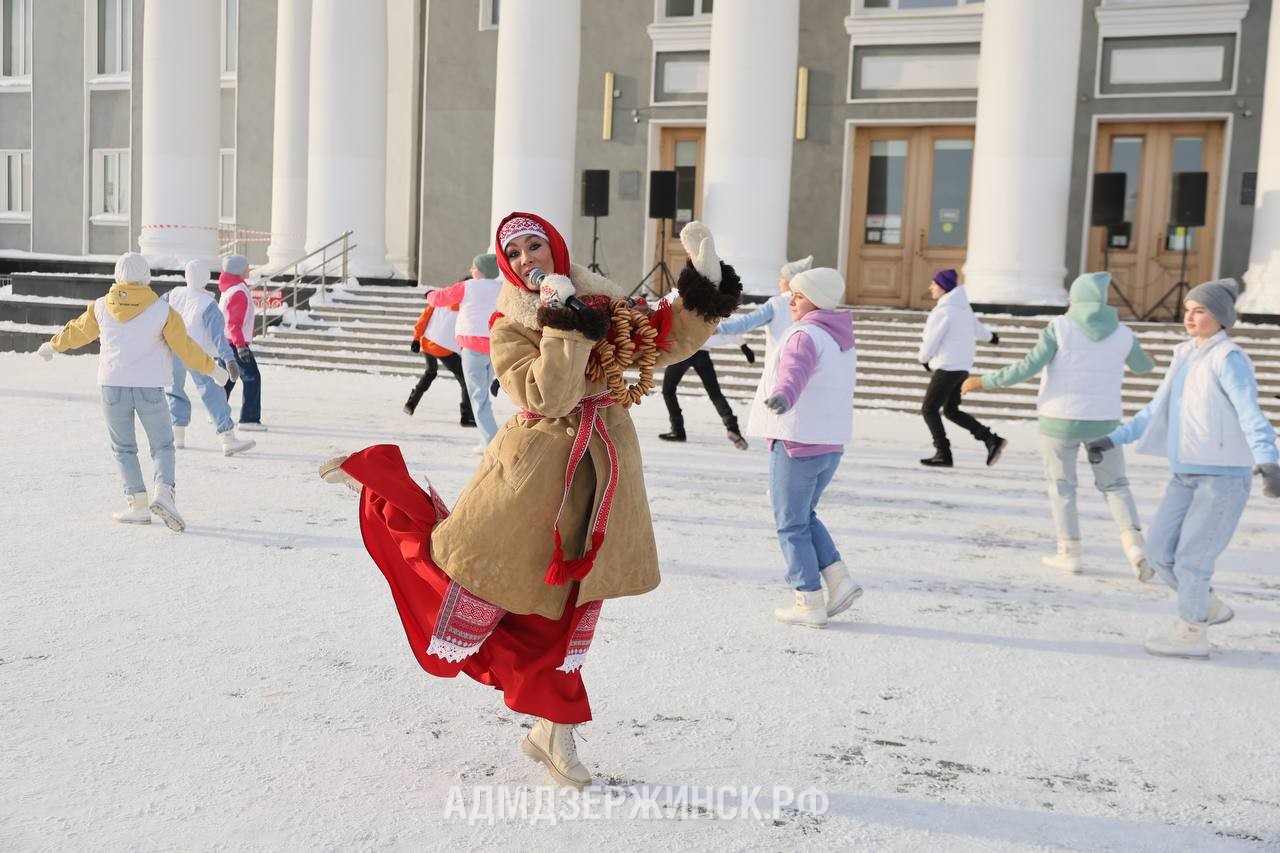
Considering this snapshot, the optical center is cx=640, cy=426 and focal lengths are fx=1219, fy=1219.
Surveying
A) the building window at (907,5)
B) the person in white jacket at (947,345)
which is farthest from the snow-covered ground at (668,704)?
the building window at (907,5)

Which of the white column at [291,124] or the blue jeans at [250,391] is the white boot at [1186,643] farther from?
the white column at [291,124]

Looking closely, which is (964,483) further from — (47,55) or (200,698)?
(47,55)

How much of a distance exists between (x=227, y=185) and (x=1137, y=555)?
77.8 feet

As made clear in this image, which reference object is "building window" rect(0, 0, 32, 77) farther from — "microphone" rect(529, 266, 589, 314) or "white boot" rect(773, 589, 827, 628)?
"microphone" rect(529, 266, 589, 314)

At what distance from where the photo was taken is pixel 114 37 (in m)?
27.4

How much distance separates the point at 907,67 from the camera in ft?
62.0

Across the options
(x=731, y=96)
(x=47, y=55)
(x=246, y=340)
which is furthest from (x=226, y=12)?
(x=246, y=340)

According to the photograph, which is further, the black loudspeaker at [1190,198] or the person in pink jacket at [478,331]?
the black loudspeaker at [1190,198]

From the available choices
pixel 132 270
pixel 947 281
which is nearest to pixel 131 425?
pixel 132 270

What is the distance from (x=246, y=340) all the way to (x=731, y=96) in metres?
8.39

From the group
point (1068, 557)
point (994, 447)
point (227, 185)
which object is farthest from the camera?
point (227, 185)

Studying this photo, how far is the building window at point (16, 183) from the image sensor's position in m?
28.6

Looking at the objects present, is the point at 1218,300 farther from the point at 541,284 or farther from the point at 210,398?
the point at 210,398

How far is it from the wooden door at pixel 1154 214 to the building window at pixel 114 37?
2089 cm
